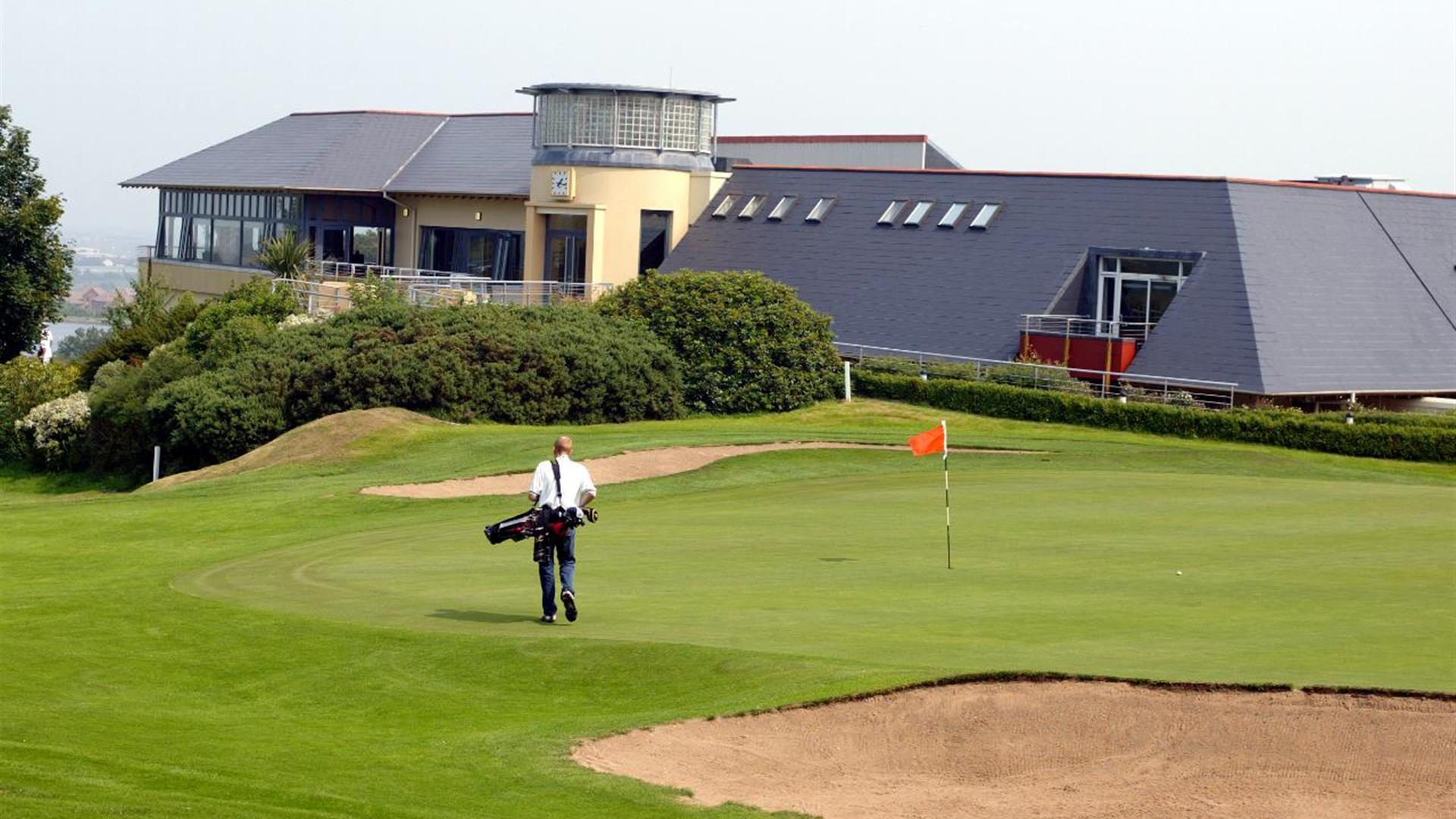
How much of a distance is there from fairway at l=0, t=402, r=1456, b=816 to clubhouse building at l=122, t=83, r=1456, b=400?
16.7 meters

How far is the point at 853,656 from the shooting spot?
48.6 feet

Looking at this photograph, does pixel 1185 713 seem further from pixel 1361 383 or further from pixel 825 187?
pixel 825 187

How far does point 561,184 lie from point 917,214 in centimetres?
1189

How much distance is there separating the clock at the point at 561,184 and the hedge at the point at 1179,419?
15.4m

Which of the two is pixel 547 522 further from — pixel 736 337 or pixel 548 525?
pixel 736 337

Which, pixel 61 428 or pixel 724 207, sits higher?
pixel 724 207

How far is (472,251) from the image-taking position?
65312mm

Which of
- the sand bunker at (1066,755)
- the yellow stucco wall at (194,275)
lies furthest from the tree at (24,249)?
the sand bunker at (1066,755)

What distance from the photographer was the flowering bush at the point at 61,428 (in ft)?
157

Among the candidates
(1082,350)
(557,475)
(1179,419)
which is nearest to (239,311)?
(1082,350)

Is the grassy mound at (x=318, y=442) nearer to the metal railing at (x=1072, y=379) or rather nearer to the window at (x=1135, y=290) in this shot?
the metal railing at (x=1072, y=379)

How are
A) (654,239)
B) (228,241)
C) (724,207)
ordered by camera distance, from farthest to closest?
(228,241) < (654,239) < (724,207)

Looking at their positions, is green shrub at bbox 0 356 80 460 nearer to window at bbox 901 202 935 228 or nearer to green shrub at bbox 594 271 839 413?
green shrub at bbox 594 271 839 413

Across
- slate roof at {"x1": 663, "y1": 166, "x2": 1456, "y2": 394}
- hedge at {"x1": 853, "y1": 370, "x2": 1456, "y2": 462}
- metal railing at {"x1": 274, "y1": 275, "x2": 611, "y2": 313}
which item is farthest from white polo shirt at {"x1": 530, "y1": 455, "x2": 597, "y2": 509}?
metal railing at {"x1": 274, "y1": 275, "x2": 611, "y2": 313}
